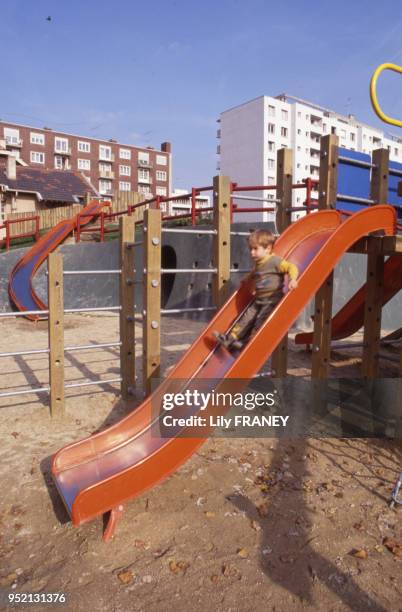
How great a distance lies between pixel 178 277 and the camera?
11922mm

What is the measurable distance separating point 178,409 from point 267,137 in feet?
198

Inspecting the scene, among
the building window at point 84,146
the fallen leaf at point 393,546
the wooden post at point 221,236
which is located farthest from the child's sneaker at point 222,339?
the building window at point 84,146

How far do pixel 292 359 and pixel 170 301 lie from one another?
18.1ft

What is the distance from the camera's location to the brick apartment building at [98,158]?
58.3m

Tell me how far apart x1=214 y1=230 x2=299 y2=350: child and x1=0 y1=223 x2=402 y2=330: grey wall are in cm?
623

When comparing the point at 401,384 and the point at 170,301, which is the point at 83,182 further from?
the point at 401,384

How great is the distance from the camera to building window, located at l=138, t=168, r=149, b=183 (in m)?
69.2

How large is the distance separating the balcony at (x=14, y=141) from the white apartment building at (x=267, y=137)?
85.7 ft

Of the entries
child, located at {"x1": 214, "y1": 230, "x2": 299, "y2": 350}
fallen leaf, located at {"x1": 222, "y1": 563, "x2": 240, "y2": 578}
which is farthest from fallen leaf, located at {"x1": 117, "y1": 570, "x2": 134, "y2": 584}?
child, located at {"x1": 214, "y1": 230, "x2": 299, "y2": 350}

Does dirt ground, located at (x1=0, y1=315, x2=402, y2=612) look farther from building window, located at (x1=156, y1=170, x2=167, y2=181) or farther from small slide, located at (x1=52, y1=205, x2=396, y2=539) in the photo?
building window, located at (x1=156, y1=170, x2=167, y2=181)

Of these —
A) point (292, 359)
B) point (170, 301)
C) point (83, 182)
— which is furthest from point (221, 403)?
point (83, 182)

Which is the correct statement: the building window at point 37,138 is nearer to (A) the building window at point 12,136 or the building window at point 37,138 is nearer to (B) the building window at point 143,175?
(A) the building window at point 12,136

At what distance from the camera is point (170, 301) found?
466 inches

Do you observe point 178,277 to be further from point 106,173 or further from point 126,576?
point 106,173
